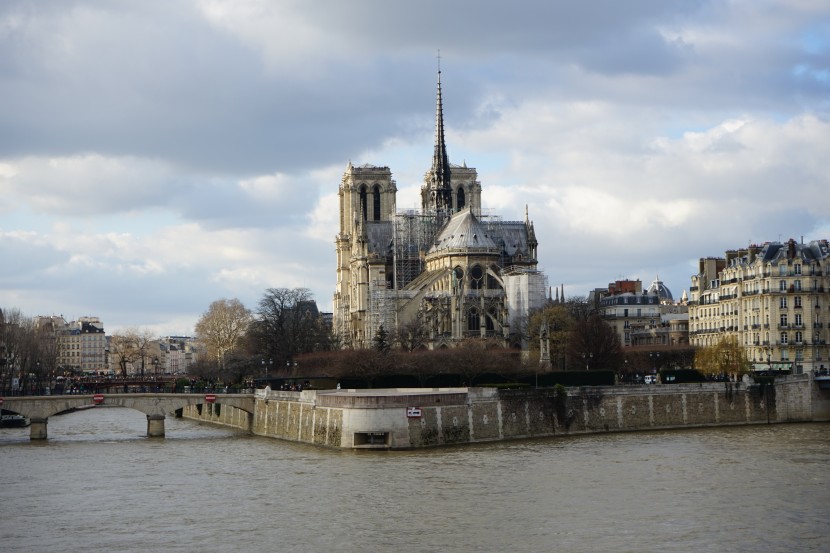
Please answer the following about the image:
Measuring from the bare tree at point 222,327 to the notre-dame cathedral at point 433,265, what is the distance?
9.07 meters

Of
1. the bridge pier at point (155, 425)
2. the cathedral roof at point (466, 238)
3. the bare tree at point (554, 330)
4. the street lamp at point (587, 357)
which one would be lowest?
the bridge pier at point (155, 425)

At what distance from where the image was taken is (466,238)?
3930 inches

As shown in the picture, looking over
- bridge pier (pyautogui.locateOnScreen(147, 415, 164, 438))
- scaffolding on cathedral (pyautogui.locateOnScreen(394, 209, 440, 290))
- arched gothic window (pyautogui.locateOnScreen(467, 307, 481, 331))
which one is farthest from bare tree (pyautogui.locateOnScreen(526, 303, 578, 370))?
bridge pier (pyautogui.locateOnScreen(147, 415, 164, 438))

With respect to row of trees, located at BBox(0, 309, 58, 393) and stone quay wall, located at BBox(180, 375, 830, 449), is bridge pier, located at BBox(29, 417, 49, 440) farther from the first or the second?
row of trees, located at BBox(0, 309, 58, 393)

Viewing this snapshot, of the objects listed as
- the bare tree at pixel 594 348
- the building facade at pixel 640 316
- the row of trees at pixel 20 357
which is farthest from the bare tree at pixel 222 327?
the bare tree at pixel 594 348

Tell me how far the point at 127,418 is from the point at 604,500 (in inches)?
2015

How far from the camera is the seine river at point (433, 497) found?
31.8m

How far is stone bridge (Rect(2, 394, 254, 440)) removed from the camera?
5806 cm

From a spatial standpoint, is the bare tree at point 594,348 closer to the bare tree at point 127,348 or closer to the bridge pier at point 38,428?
the bridge pier at point 38,428

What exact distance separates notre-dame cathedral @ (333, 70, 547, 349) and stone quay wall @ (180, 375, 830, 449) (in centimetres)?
2910

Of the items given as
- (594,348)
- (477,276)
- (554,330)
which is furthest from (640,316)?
(594,348)

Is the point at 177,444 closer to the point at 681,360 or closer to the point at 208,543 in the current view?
the point at 208,543

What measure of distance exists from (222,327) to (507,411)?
71.2 metres

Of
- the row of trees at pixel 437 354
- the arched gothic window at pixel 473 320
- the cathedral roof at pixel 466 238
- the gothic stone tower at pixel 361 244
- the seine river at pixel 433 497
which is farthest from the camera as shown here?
the gothic stone tower at pixel 361 244
